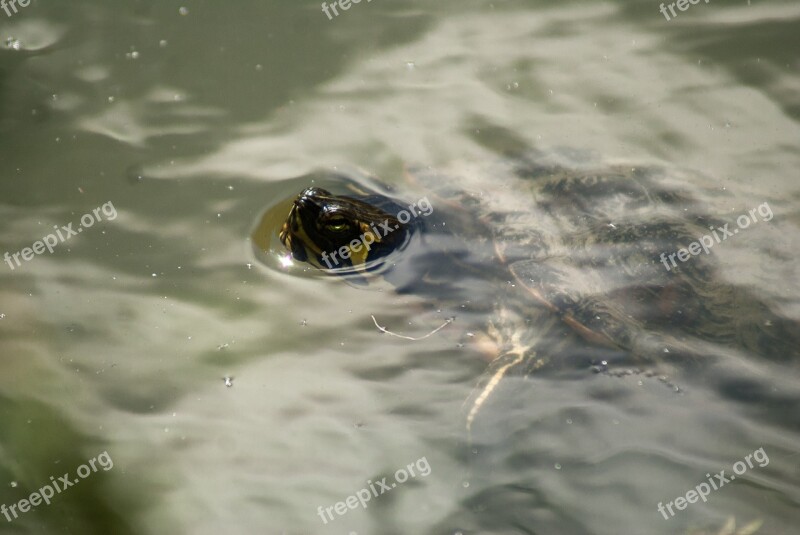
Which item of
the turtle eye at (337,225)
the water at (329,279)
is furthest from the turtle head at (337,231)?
the water at (329,279)

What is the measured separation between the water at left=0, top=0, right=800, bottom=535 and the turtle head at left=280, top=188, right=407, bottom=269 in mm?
126

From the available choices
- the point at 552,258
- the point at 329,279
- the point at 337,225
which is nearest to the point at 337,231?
the point at 337,225

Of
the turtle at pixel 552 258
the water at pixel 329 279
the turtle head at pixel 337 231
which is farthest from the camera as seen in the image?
the turtle head at pixel 337 231

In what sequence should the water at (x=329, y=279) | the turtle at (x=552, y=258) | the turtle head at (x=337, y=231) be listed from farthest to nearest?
the turtle head at (x=337, y=231) → the turtle at (x=552, y=258) → the water at (x=329, y=279)

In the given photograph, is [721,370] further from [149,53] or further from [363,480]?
[149,53]

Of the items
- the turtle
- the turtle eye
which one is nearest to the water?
the turtle

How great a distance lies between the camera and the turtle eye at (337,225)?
9.29 feet

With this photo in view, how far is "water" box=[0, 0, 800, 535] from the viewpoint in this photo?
2.40 m

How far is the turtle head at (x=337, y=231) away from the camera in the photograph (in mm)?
2824

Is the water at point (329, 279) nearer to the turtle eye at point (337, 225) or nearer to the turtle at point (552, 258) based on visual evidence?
the turtle at point (552, 258)

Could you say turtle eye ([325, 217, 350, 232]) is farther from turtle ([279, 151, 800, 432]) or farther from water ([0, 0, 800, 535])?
water ([0, 0, 800, 535])

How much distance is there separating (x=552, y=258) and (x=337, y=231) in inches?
34.0

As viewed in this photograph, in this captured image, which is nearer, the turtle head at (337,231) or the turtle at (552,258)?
the turtle at (552,258)

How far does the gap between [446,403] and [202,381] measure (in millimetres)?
917
